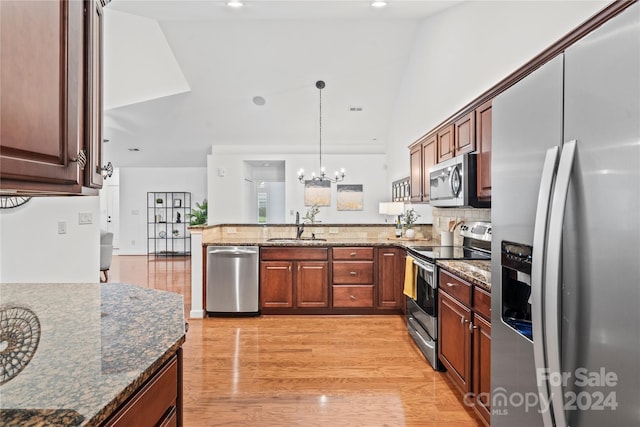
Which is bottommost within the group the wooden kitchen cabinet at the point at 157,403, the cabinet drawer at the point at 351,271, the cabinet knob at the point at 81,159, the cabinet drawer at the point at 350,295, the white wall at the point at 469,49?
the cabinet drawer at the point at 350,295

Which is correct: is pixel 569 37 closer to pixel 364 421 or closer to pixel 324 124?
pixel 364 421

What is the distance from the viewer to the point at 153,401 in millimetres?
974

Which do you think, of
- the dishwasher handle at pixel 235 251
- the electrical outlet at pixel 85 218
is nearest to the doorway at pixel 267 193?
the dishwasher handle at pixel 235 251

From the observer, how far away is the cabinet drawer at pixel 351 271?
411cm

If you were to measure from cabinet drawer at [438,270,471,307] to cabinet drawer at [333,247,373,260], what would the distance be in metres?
1.50

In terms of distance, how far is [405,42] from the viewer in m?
5.22

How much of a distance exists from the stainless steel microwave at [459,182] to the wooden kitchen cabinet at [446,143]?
0.59ft

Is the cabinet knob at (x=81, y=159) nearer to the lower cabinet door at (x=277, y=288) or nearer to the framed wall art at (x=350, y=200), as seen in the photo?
the lower cabinet door at (x=277, y=288)

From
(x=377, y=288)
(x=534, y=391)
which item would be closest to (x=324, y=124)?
(x=377, y=288)

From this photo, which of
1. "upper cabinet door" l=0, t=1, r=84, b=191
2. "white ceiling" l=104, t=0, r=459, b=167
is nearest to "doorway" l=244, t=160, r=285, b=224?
"white ceiling" l=104, t=0, r=459, b=167

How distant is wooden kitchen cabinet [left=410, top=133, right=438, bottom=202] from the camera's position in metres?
3.59

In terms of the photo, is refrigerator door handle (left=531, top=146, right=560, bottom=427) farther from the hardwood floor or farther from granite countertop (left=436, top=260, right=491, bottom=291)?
the hardwood floor

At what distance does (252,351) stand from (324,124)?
5.09 m

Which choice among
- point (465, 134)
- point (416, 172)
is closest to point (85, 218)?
point (465, 134)
